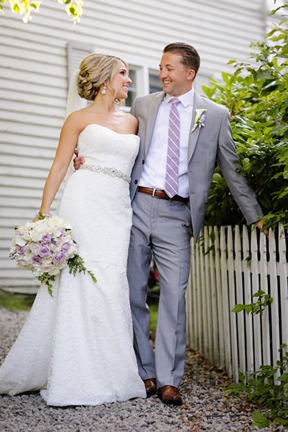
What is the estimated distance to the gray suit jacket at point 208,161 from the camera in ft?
9.86

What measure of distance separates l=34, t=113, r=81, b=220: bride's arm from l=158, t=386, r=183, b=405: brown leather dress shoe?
52.0 inches

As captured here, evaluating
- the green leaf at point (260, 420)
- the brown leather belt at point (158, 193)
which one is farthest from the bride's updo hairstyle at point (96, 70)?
the green leaf at point (260, 420)

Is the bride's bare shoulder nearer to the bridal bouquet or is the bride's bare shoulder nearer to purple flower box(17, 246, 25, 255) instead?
the bridal bouquet

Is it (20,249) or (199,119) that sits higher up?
(199,119)

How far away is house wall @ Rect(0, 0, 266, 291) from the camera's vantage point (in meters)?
6.30

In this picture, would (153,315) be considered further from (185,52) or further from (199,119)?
(185,52)

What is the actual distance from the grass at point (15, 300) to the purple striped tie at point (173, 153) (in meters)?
3.78

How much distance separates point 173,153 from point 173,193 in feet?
0.89

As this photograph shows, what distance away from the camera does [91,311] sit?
282 centimetres

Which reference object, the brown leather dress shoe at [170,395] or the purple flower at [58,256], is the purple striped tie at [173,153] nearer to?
the purple flower at [58,256]

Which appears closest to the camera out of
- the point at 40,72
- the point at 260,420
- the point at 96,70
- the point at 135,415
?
the point at 260,420

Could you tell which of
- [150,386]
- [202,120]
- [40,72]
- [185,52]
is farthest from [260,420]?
[40,72]

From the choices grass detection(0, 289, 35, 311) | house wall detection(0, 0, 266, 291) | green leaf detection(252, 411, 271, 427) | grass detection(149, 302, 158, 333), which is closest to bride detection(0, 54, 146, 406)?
green leaf detection(252, 411, 271, 427)

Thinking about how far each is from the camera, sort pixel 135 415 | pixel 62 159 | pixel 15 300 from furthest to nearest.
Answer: pixel 15 300 → pixel 62 159 → pixel 135 415
